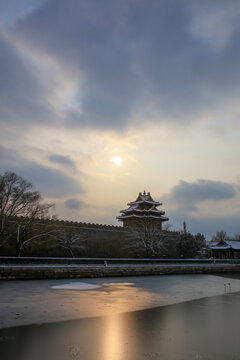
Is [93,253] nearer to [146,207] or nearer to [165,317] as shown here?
[146,207]

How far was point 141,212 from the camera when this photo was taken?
41.9 meters

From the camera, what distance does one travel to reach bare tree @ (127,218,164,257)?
106 feet

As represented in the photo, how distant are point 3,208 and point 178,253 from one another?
19619mm

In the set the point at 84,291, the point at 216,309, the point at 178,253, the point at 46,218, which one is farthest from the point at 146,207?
the point at 216,309

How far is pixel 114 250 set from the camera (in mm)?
32781

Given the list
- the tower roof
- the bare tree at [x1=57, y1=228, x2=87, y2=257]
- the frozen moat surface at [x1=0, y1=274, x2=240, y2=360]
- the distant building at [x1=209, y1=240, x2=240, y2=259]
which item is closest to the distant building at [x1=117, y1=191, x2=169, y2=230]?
the tower roof

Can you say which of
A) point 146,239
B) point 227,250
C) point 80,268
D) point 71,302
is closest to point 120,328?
point 71,302

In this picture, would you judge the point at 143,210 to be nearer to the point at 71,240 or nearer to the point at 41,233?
the point at 71,240

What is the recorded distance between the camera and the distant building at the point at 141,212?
40.7 m

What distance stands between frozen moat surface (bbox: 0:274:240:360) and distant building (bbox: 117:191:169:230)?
28221 millimetres

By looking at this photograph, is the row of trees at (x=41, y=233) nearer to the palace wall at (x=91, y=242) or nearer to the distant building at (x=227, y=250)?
the palace wall at (x=91, y=242)

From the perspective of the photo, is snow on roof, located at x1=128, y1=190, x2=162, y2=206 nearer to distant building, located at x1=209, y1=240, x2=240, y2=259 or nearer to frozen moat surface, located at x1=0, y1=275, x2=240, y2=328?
distant building, located at x1=209, y1=240, x2=240, y2=259

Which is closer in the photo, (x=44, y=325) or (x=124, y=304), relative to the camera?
(x=44, y=325)

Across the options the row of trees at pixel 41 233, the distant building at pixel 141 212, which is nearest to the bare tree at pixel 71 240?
the row of trees at pixel 41 233
